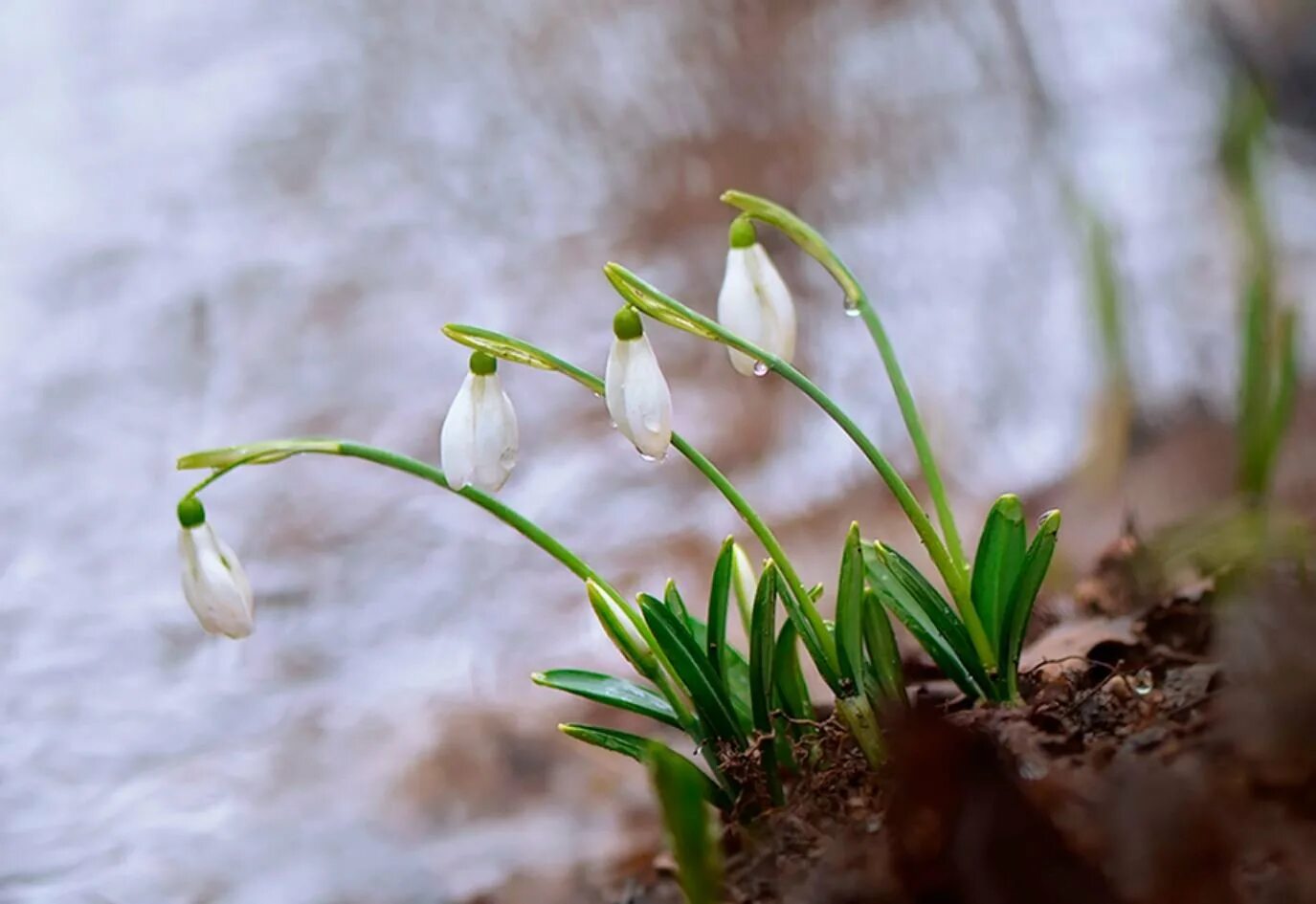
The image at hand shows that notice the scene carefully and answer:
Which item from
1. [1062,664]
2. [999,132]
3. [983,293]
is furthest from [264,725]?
[999,132]

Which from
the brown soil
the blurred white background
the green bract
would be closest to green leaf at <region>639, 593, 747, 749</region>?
the green bract

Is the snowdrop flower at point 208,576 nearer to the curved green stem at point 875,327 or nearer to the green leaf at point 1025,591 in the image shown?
the curved green stem at point 875,327

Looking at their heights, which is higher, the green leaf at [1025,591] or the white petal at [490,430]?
the white petal at [490,430]

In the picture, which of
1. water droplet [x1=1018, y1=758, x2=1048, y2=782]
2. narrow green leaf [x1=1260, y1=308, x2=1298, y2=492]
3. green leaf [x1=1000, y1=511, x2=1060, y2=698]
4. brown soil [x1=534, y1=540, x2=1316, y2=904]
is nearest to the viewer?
brown soil [x1=534, y1=540, x2=1316, y2=904]

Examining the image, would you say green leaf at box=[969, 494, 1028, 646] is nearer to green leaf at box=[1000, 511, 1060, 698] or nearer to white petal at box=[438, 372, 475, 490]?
green leaf at box=[1000, 511, 1060, 698]

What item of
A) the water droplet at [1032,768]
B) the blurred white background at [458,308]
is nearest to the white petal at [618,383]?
the water droplet at [1032,768]

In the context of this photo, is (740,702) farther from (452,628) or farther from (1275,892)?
(452,628)
